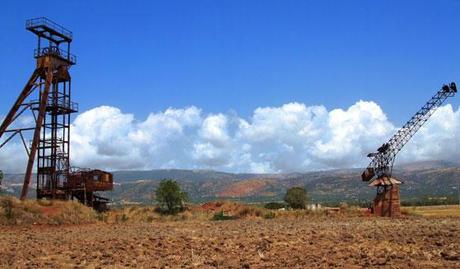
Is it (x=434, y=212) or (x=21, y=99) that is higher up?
(x=21, y=99)

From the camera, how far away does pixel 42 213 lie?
45.4 metres

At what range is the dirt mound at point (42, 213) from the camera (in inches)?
1695

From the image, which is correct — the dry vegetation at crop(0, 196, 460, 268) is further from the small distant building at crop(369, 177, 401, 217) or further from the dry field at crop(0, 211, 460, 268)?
the small distant building at crop(369, 177, 401, 217)

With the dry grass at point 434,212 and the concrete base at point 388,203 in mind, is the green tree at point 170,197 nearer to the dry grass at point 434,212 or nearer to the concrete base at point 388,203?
the concrete base at point 388,203

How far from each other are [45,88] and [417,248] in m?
45.3

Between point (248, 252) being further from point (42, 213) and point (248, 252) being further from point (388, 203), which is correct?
point (388, 203)

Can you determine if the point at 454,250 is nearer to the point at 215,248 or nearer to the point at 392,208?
the point at 215,248

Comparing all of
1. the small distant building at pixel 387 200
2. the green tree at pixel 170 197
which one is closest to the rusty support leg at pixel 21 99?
the green tree at pixel 170 197

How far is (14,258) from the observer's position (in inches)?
855

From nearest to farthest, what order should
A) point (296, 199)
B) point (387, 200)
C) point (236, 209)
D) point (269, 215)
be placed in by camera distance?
1. point (269, 215)
2. point (387, 200)
3. point (236, 209)
4. point (296, 199)

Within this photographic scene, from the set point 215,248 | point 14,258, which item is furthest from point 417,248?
point 14,258

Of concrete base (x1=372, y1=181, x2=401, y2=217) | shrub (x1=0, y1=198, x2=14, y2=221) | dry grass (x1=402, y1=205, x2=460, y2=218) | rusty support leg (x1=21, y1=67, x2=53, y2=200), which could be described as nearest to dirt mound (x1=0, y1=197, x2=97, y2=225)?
shrub (x1=0, y1=198, x2=14, y2=221)

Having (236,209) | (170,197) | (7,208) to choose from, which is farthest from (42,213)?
(236,209)

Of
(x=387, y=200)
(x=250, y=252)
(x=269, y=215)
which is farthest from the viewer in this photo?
(x=387, y=200)
